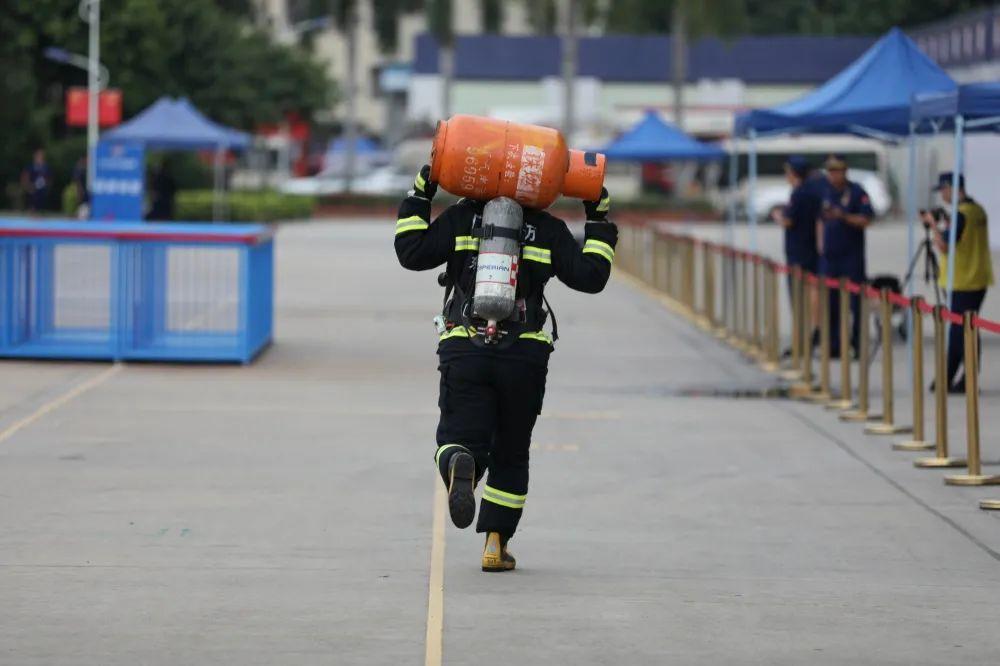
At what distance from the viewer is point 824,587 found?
312 inches

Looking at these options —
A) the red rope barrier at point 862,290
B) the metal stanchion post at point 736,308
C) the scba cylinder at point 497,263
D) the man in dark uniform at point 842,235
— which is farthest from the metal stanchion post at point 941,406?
the metal stanchion post at point 736,308

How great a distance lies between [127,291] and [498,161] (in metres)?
8.99

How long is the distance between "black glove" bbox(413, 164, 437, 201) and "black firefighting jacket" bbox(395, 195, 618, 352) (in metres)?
0.03

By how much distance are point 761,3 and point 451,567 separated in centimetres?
9322

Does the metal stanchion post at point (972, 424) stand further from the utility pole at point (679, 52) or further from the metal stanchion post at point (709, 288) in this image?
the utility pole at point (679, 52)

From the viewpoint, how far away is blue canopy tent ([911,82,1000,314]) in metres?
12.7

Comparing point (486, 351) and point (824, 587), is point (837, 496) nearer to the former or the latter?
point (824, 587)

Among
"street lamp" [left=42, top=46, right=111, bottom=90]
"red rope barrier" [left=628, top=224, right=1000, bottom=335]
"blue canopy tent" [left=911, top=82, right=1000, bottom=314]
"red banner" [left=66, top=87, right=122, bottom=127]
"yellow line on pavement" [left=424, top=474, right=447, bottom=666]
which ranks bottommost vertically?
"yellow line on pavement" [left=424, top=474, right=447, bottom=666]

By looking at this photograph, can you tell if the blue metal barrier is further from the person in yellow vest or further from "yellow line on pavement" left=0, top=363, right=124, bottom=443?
the person in yellow vest

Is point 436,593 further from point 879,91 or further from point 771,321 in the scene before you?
point 879,91

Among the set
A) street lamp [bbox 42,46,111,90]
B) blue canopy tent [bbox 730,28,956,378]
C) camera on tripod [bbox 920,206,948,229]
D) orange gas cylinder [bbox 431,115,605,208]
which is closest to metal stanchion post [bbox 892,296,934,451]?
camera on tripod [bbox 920,206,948,229]

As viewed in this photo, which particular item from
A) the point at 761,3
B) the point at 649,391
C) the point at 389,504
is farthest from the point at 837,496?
the point at 761,3

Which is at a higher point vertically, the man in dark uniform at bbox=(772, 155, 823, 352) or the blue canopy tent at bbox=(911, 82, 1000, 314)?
the blue canopy tent at bbox=(911, 82, 1000, 314)

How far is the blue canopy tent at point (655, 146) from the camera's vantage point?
121 ft
